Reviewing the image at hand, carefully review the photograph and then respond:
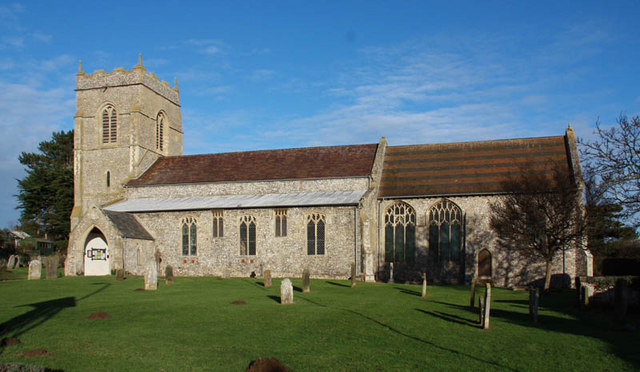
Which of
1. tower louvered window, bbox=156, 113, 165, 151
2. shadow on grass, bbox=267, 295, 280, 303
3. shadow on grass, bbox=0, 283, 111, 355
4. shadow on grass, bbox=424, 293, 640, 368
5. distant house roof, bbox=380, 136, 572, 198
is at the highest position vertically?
tower louvered window, bbox=156, 113, 165, 151

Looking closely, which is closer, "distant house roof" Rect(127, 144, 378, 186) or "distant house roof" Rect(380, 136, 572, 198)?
"distant house roof" Rect(380, 136, 572, 198)

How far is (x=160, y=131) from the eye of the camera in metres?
47.1

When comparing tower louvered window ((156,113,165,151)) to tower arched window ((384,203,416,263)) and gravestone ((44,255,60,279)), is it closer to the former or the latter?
gravestone ((44,255,60,279))

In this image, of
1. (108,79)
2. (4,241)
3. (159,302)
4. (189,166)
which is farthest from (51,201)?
(159,302)

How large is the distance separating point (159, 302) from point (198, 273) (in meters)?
15.3

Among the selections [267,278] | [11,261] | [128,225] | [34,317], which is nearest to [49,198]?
[11,261]

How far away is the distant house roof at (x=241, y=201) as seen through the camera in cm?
3469

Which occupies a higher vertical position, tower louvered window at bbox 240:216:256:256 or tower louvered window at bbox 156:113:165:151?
tower louvered window at bbox 156:113:165:151

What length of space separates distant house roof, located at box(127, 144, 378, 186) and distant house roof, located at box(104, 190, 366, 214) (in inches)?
58.1

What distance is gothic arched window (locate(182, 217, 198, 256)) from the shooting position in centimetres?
3659

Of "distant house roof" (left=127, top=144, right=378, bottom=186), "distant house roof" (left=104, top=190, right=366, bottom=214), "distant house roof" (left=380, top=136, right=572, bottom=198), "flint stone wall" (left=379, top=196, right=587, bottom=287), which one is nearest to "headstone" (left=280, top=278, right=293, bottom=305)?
"distant house roof" (left=104, top=190, right=366, bottom=214)

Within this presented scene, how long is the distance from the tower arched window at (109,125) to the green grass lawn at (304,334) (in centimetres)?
2258

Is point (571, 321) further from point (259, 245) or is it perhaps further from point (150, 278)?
point (259, 245)

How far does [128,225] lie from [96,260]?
9.82 feet
